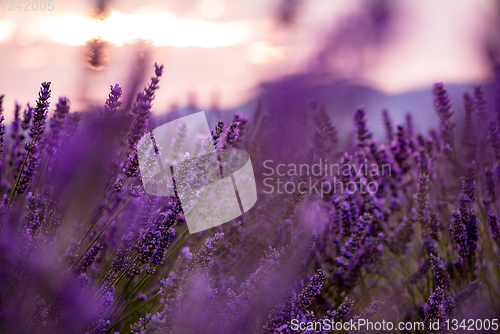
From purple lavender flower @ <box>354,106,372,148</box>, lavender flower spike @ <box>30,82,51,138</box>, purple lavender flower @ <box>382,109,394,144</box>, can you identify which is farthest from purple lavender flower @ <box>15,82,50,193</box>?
purple lavender flower @ <box>382,109,394,144</box>

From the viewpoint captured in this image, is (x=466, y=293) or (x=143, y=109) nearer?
(x=143, y=109)

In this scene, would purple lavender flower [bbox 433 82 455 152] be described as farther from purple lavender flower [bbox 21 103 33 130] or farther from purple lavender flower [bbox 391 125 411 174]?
purple lavender flower [bbox 21 103 33 130]

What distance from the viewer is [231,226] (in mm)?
1160

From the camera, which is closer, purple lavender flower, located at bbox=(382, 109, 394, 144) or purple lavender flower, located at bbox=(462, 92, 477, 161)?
purple lavender flower, located at bbox=(462, 92, 477, 161)

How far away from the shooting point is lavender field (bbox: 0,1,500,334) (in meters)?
0.83

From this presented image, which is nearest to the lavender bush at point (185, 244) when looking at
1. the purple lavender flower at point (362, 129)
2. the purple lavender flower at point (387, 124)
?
the purple lavender flower at point (362, 129)

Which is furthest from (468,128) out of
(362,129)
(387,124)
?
(387,124)

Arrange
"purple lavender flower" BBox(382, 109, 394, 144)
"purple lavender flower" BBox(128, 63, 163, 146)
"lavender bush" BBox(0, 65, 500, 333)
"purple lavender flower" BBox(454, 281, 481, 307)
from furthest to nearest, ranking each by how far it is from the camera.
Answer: "purple lavender flower" BBox(382, 109, 394, 144)
"purple lavender flower" BBox(454, 281, 481, 307)
"purple lavender flower" BBox(128, 63, 163, 146)
"lavender bush" BBox(0, 65, 500, 333)

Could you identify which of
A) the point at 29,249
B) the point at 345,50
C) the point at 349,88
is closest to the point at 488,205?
the point at 349,88

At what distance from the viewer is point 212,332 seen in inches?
33.3

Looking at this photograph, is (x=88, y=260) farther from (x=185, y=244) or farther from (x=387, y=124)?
(x=387, y=124)

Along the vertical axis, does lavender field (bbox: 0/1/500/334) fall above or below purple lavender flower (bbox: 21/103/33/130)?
below

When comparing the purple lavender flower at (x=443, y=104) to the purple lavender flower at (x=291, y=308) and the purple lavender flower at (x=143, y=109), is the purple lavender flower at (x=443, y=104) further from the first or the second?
the purple lavender flower at (x=143, y=109)

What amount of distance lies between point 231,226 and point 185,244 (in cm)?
23
